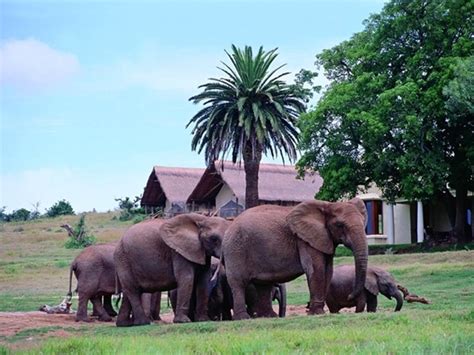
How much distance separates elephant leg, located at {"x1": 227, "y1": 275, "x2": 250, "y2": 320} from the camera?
16656 mm

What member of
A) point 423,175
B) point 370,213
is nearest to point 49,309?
point 423,175

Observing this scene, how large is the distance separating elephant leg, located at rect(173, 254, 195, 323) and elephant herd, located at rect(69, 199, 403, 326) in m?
0.02

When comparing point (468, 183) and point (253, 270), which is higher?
point (468, 183)

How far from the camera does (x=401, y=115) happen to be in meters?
39.3

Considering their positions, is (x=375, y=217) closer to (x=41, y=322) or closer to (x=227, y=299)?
(x=227, y=299)

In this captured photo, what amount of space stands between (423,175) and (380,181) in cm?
336

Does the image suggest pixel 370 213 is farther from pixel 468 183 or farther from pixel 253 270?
pixel 253 270

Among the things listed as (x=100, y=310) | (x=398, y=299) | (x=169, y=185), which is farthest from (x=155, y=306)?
(x=169, y=185)

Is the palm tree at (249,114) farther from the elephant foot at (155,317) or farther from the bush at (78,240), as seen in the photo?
the elephant foot at (155,317)

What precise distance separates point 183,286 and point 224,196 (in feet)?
146

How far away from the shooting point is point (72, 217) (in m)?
80.3

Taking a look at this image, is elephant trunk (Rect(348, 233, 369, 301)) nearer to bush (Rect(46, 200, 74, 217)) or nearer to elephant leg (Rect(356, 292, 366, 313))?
elephant leg (Rect(356, 292, 366, 313))

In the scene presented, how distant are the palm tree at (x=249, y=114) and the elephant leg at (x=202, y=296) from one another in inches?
1173

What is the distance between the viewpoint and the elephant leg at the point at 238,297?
54.6 feet
